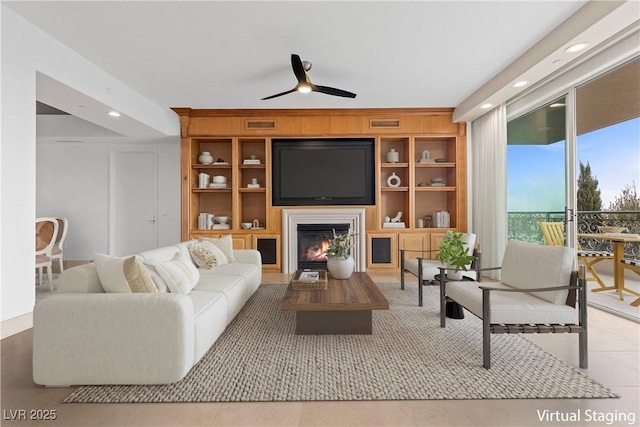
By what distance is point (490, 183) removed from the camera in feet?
15.8

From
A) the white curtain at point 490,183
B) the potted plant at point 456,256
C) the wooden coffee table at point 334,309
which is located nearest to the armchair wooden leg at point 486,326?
the wooden coffee table at point 334,309

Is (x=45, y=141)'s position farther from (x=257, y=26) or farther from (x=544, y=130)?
(x=544, y=130)

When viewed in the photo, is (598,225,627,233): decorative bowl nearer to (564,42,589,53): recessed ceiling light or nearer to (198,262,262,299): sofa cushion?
(564,42,589,53): recessed ceiling light

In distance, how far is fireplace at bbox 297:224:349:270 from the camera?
541cm

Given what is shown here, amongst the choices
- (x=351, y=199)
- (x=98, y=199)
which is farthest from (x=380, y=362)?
(x=98, y=199)

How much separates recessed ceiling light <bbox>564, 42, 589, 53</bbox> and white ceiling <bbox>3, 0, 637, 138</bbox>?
0.12 meters

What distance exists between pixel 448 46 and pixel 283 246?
144 inches

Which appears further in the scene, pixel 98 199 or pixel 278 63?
pixel 98 199

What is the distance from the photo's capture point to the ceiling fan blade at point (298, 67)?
3057 mm

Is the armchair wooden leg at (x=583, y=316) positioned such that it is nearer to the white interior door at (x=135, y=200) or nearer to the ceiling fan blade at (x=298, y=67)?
the ceiling fan blade at (x=298, y=67)

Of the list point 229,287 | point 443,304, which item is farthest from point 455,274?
point 229,287

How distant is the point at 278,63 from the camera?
356 cm

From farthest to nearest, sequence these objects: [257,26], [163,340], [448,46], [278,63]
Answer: [278,63] → [448,46] → [257,26] → [163,340]

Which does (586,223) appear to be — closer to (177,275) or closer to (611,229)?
(611,229)
